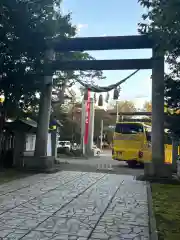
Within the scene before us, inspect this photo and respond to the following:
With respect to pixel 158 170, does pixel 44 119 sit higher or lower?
higher

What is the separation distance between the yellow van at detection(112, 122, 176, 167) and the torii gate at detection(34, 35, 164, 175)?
7730 mm

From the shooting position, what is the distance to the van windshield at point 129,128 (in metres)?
21.4

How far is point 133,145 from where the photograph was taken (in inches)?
835

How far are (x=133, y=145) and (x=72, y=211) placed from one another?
14783 mm

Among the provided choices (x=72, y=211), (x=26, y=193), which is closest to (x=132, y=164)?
(x=26, y=193)

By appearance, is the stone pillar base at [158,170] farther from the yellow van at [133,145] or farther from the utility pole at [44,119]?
the yellow van at [133,145]

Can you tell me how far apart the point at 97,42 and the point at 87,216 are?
9.32 metres

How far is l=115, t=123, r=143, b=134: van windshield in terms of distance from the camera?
70.1ft

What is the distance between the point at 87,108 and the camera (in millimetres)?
31438

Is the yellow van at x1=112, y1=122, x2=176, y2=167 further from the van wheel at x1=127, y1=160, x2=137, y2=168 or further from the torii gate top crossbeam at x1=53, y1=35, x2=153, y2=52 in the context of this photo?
the torii gate top crossbeam at x1=53, y1=35, x2=153, y2=52

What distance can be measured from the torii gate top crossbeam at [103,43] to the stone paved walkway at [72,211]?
6.42 meters

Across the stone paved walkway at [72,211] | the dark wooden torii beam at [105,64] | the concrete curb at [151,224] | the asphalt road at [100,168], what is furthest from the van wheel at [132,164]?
the concrete curb at [151,224]

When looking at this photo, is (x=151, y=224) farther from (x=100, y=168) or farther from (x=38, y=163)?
(x=100, y=168)

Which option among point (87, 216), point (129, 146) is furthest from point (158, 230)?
point (129, 146)
